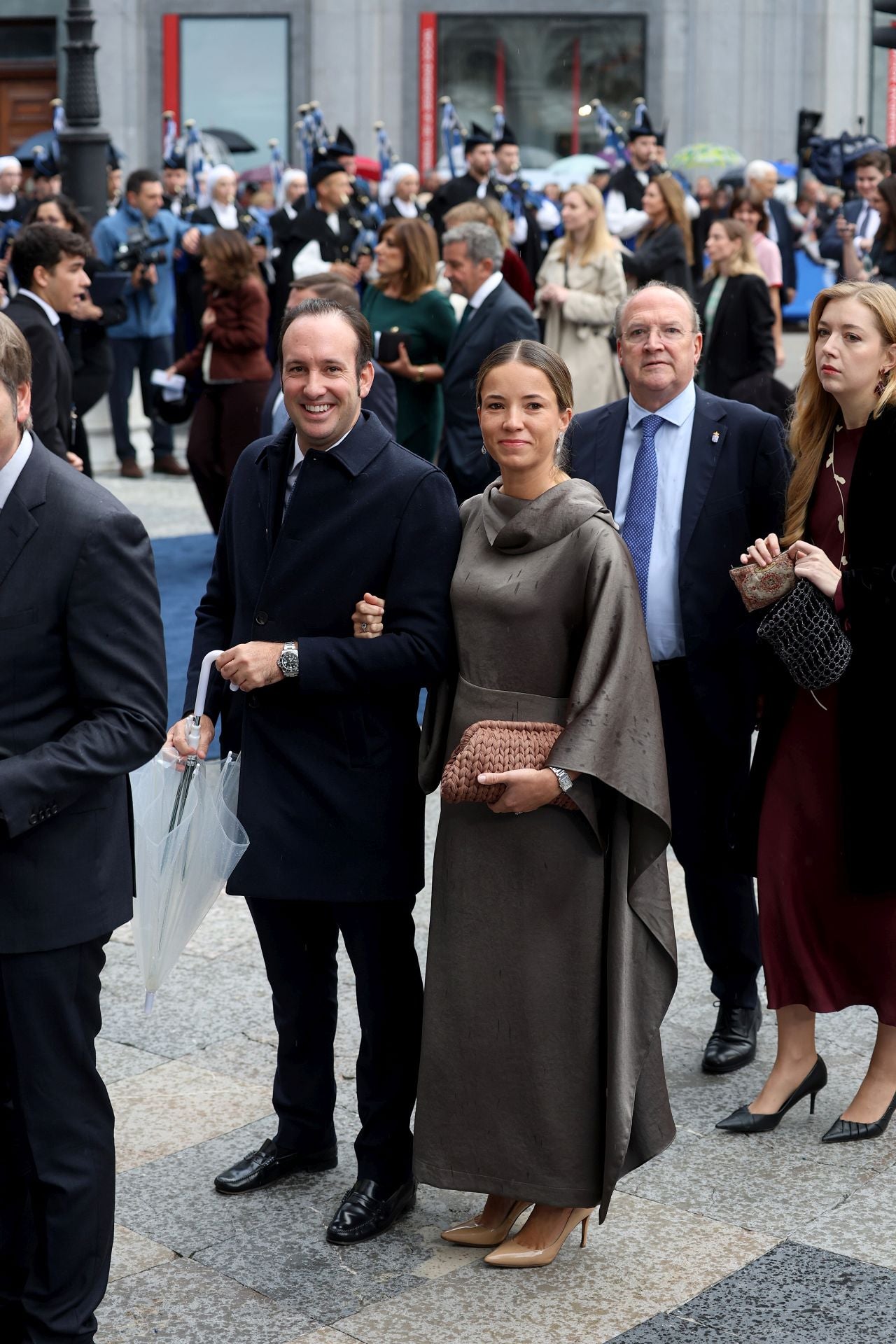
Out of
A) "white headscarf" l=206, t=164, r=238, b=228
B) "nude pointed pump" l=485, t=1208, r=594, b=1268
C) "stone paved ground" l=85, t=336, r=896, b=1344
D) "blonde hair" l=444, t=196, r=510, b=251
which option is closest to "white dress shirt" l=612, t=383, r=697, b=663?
"stone paved ground" l=85, t=336, r=896, b=1344

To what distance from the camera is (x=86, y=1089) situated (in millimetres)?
3186

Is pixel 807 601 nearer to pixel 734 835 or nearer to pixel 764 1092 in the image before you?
pixel 734 835

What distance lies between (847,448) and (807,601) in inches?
18.4

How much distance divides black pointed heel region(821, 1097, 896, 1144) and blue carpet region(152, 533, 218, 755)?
3.94 metres

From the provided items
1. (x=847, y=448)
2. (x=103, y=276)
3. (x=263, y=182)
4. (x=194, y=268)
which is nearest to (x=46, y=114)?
(x=263, y=182)

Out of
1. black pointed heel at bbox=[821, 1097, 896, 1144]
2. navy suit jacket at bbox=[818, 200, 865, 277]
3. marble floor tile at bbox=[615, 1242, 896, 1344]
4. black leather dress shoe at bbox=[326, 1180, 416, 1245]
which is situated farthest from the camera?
navy suit jacket at bbox=[818, 200, 865, 277]

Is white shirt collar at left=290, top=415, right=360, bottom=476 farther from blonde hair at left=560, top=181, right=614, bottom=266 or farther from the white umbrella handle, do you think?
blonde hair at left=560, top=181, right=614, bottom=266

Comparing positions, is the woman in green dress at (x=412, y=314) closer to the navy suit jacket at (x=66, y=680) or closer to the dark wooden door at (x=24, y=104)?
the navy suit jacket at (x=66, y=680)

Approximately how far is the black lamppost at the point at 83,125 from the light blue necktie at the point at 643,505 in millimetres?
10401

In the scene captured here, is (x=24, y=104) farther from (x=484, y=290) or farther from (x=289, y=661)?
(x=289, y=661)

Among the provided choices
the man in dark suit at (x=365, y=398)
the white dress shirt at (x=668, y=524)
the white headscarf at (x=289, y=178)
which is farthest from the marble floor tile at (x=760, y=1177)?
the white headscarf at (x=289, y=178)

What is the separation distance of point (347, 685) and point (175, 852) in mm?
487

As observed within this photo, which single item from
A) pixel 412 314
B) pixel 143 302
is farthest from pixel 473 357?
pixel 143 302

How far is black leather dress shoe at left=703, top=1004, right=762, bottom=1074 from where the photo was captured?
472cm
